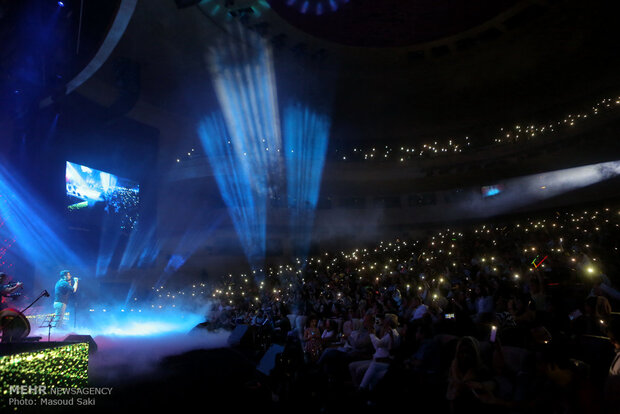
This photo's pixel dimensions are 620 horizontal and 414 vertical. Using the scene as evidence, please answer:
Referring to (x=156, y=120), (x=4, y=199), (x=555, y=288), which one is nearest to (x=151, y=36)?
(x=156, y=120)

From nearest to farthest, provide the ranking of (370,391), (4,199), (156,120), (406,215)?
(370,391), (4,199), (156,120), (406,215)

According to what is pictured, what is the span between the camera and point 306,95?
16828mm

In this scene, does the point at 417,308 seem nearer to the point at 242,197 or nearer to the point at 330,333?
the point at 330,333

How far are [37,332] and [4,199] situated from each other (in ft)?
15.6

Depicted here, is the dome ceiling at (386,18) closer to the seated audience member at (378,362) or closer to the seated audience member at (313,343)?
the seated audience member at (313,343)

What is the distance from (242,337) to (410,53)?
38.4 ft

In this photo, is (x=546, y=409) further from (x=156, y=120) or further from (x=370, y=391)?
(x=156, y=120)

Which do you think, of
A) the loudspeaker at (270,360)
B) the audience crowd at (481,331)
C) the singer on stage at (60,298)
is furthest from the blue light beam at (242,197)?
Result: the loudspeaker at (270,360)

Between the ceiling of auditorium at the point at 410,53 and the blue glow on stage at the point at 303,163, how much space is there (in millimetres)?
1883

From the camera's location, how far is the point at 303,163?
18406mm

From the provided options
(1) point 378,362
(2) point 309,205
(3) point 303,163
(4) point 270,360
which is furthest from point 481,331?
(2) point 309,205

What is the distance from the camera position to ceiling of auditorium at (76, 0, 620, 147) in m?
11.0

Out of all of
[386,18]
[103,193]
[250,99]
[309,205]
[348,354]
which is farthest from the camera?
[309,205]

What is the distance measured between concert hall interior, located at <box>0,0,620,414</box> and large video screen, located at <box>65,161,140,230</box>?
0.25ft
